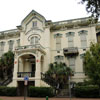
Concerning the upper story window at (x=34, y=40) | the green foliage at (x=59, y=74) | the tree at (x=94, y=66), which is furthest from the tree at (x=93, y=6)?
the upper story window at (x=34, y=40)

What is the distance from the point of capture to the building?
819 inches

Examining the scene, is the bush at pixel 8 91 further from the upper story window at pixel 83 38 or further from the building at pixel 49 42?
the upper story window at pixel 83 38

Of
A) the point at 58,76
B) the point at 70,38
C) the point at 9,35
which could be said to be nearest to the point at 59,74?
the point at 58,76

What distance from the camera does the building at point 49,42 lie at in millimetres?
20812

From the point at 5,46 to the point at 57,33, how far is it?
427 inches

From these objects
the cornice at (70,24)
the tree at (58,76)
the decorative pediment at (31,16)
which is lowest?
the tree at (58,76)

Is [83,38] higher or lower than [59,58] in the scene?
higher

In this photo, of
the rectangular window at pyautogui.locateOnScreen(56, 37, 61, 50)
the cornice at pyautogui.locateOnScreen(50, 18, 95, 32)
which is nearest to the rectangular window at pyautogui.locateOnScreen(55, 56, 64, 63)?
the rectangular window at pyautogui.locateOnScreen(56, 37, 61, 50)

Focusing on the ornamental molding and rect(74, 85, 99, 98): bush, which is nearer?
rect(74, 85, 99, 98): bush

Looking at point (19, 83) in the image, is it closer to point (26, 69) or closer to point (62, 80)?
point (26, 69)

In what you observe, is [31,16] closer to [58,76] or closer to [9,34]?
[9,34]

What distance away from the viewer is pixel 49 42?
23156 mm

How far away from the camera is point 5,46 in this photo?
2662 cm

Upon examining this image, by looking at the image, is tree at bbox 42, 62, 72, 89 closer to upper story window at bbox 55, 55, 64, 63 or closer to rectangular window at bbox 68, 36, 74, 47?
upper story window at bbox 55, 55, 64, 63
